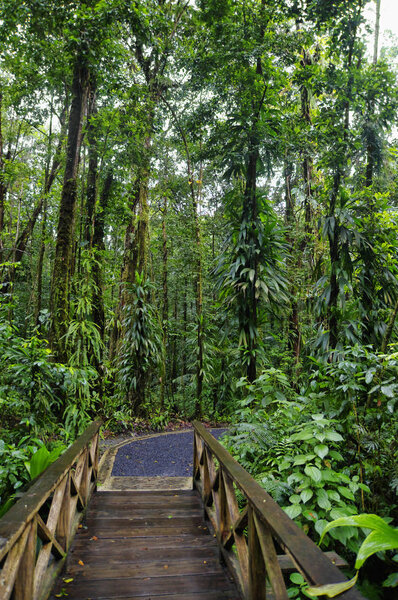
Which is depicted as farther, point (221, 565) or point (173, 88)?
point (173, 88)

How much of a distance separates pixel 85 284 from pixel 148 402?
3.59 m

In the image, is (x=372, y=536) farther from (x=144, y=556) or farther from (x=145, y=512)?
(x=145, y=512)

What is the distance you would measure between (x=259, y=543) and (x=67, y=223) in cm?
400

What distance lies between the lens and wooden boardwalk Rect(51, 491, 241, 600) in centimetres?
205

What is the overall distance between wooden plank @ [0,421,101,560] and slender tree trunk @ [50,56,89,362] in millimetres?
2056

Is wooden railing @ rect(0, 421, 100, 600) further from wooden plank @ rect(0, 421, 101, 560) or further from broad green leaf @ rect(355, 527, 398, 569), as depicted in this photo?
broad green leaf @ rect(355, 527, 398, 569)

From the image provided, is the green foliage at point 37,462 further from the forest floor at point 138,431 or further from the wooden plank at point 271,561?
the forest floor at point 138,431

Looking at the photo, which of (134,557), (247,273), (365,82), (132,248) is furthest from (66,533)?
(132,248)

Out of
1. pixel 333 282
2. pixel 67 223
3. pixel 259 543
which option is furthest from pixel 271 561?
pixel 67 223

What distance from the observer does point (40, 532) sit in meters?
1.96

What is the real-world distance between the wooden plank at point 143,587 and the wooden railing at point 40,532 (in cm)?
17

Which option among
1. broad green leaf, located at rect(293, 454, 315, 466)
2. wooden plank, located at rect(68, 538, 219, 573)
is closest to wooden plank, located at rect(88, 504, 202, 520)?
wooden plank, located at rect(68, 538, 219, 573)

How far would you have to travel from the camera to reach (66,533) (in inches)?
92.3

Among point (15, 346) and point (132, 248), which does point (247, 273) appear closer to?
point (15, 346)
